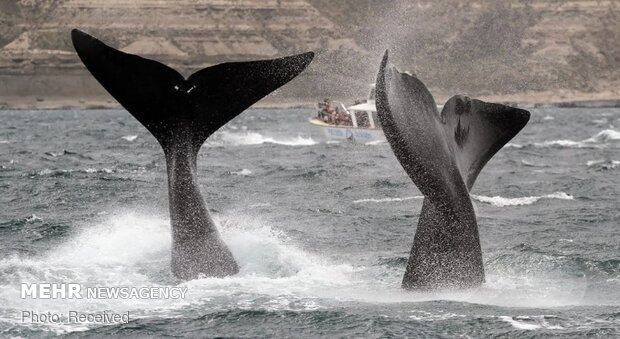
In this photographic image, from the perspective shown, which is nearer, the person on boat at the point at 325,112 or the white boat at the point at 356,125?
the white boat at the point at 356,125

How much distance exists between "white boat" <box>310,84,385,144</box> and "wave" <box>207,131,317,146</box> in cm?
123

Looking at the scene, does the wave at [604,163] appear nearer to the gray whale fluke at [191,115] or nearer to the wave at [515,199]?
the wave at [515,199]

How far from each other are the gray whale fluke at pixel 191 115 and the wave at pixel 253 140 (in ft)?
133

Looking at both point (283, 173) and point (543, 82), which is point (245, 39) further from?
point (283, 173)

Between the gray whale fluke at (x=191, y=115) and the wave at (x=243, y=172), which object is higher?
the wave at (x=243, y=172)

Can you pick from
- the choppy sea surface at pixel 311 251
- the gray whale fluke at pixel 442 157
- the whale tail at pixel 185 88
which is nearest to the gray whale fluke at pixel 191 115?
the whale tail at pixel 185 88

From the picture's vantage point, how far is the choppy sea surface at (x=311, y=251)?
12.8 meters

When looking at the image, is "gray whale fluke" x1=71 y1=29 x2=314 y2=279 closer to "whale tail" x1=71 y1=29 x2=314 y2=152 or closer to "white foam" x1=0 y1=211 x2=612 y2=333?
"whale tail" x1=71 y1=29 x2=314 y2=152

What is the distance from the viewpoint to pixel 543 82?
167500 millimetres

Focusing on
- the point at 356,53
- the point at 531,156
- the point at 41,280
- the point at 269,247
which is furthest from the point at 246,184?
the point at 356,53

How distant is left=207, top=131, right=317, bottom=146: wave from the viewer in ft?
185

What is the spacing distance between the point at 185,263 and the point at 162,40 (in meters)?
154

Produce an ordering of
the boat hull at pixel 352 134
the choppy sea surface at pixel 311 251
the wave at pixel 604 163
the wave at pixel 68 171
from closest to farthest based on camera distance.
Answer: the choppy sea surface at pixel 311 251 → the wave at pixel 68 171 → the wave at pixel 604 163 → the boat hull at pixel 352 134

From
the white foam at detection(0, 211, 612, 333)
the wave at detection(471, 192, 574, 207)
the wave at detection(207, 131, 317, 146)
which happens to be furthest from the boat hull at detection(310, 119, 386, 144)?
the white foam at detection(0, 211, 612, 333)
